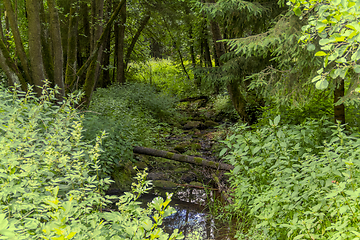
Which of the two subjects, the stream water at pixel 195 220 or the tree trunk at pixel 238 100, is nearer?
the stream water at pixel 195 220

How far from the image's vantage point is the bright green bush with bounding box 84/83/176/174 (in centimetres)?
464

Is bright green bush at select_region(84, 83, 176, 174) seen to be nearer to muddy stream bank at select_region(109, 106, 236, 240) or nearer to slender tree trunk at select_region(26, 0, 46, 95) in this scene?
muddy stream bank at select_region(109, 106, 236, 240)

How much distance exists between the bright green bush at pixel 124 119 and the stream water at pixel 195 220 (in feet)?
3.99

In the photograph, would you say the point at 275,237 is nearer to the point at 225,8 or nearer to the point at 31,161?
the point at 31,161

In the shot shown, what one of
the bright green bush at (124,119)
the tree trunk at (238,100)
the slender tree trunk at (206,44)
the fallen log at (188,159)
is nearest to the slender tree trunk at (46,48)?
the bright green bush at (124,119)

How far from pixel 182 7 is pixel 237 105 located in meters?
6.71

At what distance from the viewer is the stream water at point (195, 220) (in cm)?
357

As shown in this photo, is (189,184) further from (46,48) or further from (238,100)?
(46,48)

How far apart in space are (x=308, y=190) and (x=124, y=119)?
478 centimetres

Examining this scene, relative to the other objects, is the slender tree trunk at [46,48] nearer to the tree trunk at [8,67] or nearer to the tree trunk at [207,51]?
the tree trunk at [8,67]

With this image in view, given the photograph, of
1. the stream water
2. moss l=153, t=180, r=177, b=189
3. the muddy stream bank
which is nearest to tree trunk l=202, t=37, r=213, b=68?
the muddy stream bank

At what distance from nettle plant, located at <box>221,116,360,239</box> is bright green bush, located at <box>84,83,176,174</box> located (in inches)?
96.8

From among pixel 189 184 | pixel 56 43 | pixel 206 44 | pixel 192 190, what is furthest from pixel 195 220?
pixel 206 44

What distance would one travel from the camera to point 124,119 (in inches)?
249
